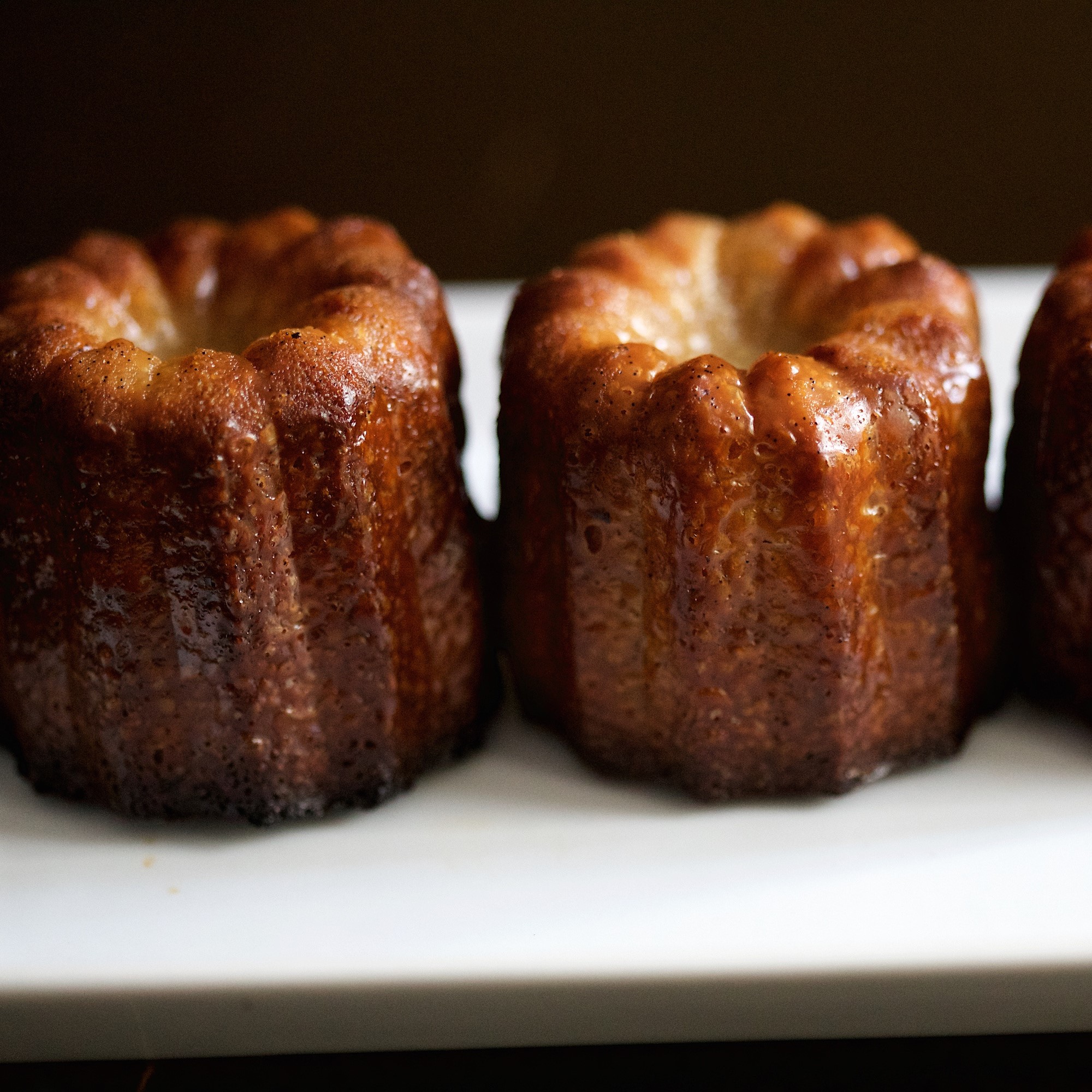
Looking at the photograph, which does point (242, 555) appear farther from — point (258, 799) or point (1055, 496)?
point (1055, 496)

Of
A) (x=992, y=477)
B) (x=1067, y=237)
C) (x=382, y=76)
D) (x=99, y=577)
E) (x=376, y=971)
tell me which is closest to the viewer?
(x=376, y=971)

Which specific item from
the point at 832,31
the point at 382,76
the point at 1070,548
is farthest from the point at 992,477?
the point at 382,76

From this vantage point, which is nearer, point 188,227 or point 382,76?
point 188,227

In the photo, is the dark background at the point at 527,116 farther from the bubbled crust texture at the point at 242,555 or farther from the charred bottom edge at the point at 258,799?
the charred bottom edge at the point at 258,799

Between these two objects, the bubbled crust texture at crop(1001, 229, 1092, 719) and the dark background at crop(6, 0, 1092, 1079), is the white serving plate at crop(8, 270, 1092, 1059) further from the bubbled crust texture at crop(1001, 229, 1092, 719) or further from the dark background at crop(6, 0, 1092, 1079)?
the dark background at crop(6, 0, 1092, 1079)

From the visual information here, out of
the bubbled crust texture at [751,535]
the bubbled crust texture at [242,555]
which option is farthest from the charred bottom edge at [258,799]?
the bubbled crust texture at [751,535]

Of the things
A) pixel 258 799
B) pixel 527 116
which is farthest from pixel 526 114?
pixel 258 799

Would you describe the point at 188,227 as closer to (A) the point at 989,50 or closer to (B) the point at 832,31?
(B) the point at 832,31
